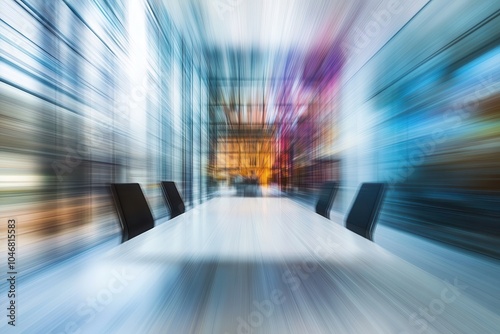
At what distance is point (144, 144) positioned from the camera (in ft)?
12.6

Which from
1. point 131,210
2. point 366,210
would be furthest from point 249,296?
point 131,210

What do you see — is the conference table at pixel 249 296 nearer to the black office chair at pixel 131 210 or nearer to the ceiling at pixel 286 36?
the black office chair at pixel 131 210

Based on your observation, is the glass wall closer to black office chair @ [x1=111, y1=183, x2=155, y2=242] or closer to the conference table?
black office chair @ [x1=111, y1=183, x2=155, y2=242]

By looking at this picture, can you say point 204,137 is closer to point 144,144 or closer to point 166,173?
point 166,173

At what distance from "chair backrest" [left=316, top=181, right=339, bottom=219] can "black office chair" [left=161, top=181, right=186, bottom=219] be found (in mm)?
1405

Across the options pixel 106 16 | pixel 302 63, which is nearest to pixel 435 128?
pixel 302 63

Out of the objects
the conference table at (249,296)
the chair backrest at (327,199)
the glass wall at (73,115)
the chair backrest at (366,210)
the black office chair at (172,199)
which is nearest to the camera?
the conference table at (249,296)

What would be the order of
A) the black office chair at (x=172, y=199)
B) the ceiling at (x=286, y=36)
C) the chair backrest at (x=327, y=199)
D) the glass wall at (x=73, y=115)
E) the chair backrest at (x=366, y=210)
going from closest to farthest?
the chair backrest at (x=366, y=210) → the glass wall at (x=73, y=115) → the chair backrest at (x=327, y=199) → the black office chair at (x=172, y=199) → the ceiling at (x=286, y=36)

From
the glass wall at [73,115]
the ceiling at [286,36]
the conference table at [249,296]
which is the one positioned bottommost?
the conference table at [249,296]

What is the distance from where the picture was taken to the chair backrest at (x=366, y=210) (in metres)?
1.40

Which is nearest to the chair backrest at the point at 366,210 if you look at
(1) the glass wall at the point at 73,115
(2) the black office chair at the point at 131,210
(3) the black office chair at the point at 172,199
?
(2) the black office chair at the point at 131,210

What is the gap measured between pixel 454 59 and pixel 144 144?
4485 millimetres

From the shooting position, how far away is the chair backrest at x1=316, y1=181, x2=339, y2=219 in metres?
2.45

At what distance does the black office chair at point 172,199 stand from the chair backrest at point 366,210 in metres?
1.65
